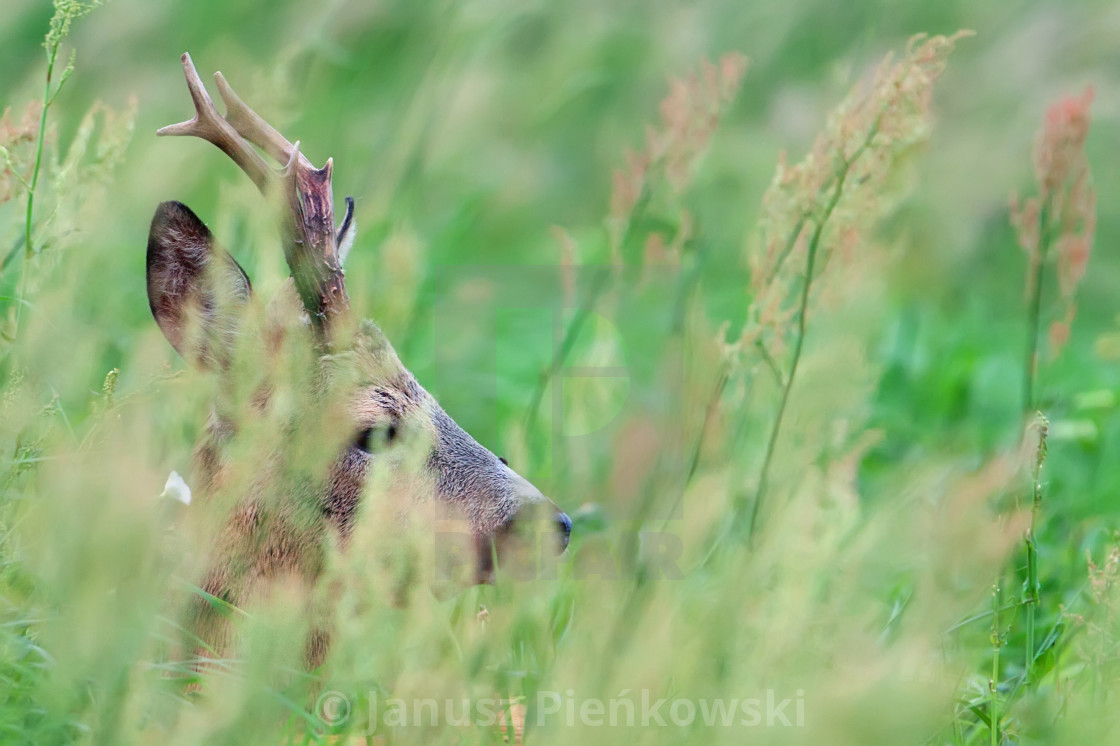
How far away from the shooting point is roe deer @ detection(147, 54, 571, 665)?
6.61 ft

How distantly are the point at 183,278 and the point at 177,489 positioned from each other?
36 cm

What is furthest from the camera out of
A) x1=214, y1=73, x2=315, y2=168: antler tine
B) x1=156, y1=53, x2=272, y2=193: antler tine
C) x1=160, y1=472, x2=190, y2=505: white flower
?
x1=214, y1=73, x2=315, y2=168: antler tine

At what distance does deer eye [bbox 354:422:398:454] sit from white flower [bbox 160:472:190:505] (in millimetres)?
296

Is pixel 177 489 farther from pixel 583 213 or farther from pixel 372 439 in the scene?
pixel 583 213

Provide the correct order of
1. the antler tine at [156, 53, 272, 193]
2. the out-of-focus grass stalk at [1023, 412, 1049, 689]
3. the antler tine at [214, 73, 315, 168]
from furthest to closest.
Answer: the antler tine at [214, 73, 315, 168]
the antler tine at [156, 53, 272, 193]
the out-of-focus grass stalk at [1023, 412, 1049, 689]

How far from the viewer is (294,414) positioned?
76.2 inches

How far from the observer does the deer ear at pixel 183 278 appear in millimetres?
2087

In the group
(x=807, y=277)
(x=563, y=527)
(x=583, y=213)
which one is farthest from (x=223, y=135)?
(x=583, y=213)

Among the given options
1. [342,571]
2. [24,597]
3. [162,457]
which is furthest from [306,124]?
[342,571]

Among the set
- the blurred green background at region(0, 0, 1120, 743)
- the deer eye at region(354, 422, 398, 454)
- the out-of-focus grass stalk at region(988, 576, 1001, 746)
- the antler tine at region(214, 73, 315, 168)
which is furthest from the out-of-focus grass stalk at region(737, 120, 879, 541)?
the antler tine at region(214, 73, 315, 168)

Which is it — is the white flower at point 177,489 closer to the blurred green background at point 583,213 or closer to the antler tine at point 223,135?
the blurred green background at point 583,213

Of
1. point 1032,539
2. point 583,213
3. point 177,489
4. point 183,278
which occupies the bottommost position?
point 177,489

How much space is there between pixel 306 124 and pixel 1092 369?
344 centimetres

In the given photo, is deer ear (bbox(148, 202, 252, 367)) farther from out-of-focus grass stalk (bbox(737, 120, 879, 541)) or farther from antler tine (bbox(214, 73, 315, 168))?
out-of-focus grass stalk (bbox(737, 120, 879, 541))
